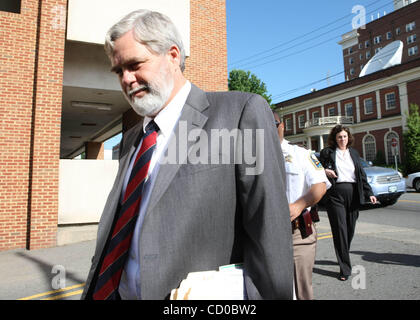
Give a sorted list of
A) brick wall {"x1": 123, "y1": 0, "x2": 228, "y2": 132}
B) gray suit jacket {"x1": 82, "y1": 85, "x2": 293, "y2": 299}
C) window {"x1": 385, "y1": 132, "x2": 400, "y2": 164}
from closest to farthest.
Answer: gray suit jacket {"x1": 82, "y1": 85, "x2": 293, "y2": 299}
brick wall {"x1": 123, "y1": 0, "x2": 228, "y2": 132}
window {"x1": 385, "y1": 132, "x2": 400, "y2": 164}

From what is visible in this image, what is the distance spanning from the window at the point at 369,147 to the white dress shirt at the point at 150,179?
3722 cm

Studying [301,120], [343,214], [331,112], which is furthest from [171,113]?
[301,120]

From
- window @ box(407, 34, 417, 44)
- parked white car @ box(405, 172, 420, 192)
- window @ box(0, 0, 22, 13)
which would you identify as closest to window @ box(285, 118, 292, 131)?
window @ box(407, 34, 417, 44)

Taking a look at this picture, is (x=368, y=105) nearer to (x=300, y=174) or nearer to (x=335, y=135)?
(x=335, y=135)

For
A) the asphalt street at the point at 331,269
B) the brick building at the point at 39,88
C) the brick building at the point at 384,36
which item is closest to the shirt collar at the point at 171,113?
the asphalt street at the point at 331,269

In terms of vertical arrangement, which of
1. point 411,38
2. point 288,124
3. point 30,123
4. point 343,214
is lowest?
point 343,214

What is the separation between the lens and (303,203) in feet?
9.53

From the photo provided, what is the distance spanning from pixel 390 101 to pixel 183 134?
123 ft

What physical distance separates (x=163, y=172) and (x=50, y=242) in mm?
7125

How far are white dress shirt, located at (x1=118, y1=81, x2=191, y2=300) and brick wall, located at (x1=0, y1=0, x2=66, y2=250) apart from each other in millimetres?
6460

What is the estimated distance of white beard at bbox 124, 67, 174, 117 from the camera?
1.52 metres

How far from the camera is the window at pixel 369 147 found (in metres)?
34.3

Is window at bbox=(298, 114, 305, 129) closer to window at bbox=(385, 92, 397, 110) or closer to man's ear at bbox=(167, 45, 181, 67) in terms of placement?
window at bbox=(385, 92, 397, 110)
